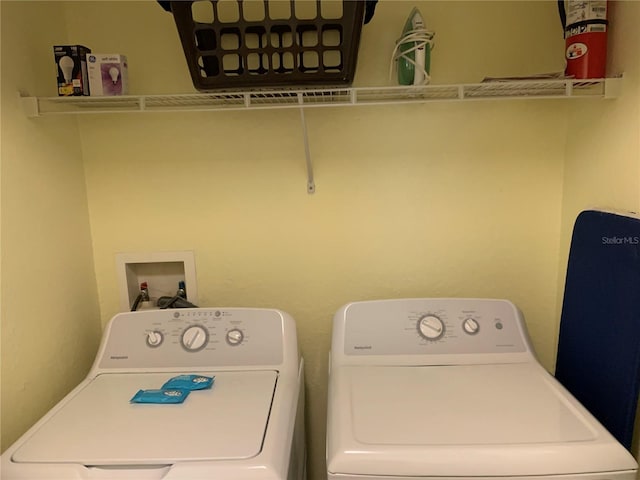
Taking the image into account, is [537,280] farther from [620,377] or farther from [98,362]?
[98,362]

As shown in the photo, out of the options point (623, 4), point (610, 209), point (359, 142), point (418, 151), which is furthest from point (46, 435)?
point (623, 4)

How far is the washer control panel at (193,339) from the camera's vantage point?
1312 mm

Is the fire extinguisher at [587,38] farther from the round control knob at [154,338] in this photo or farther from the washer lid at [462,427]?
the round control knob at [154,338]

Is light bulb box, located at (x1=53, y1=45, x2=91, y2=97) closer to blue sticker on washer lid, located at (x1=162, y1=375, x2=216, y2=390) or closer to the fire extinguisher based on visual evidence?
blue sticker on washer lid, located at (x1=162, y1=375, x2=216, y2=390)

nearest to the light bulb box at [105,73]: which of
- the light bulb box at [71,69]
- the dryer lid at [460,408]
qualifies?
the light bulb box at [71,69]

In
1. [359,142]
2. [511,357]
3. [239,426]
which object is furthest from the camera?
[359,142]

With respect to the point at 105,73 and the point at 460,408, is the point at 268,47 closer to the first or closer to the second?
the point at 105,73

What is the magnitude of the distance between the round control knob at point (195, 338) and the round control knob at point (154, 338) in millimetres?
62

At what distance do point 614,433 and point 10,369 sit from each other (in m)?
1.35

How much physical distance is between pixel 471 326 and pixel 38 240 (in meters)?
1.13

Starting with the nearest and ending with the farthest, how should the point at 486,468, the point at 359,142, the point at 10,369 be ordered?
the point at 486,468, the point at 10,369, the point at 359,142

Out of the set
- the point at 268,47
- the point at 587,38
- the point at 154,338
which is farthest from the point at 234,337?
the point at 587,38

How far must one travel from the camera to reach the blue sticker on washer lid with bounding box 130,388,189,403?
111 cm

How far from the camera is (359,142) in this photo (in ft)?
4.94
